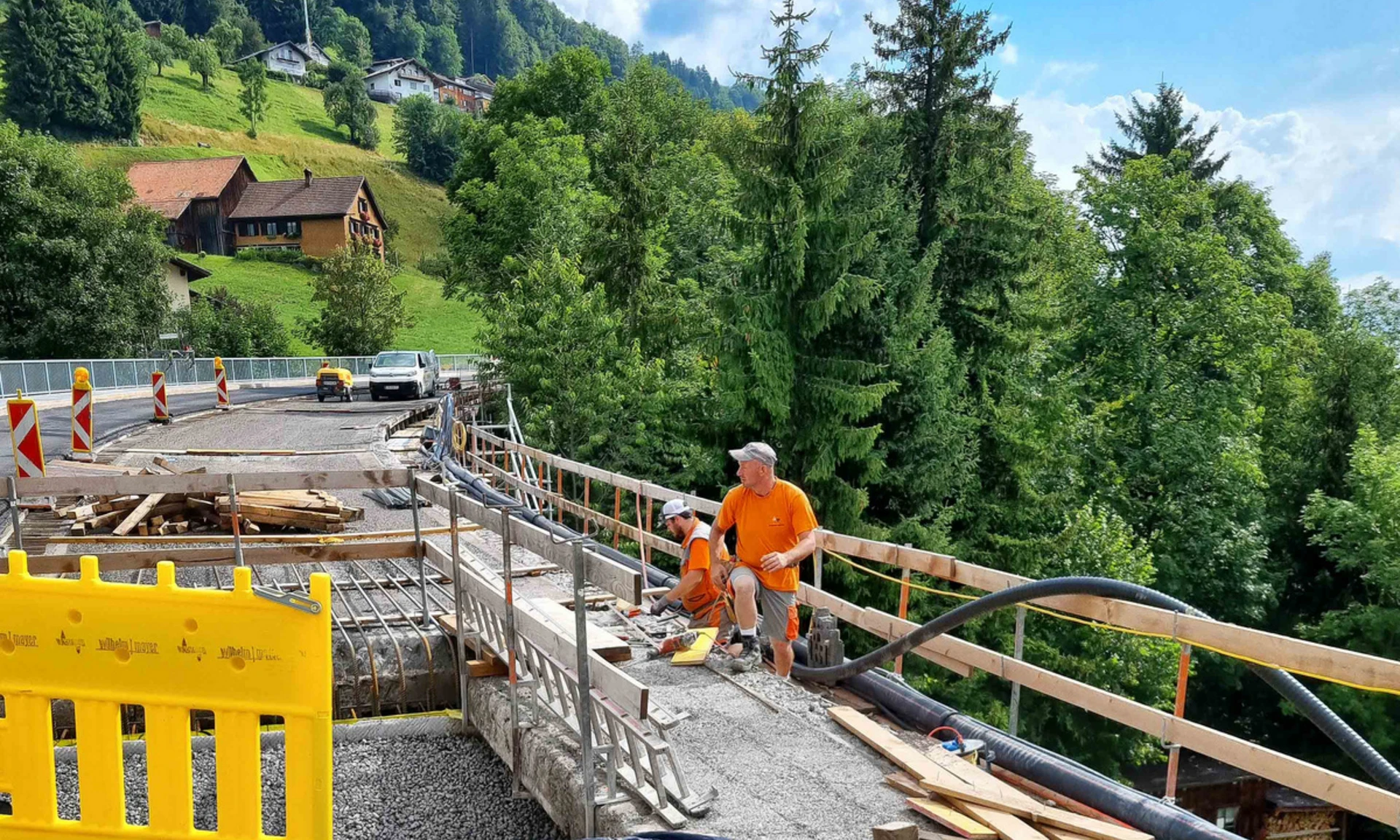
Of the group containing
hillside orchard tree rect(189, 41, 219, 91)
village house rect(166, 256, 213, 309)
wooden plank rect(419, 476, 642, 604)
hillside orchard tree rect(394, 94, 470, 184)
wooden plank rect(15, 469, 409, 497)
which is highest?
hillside orchard tree rect(189, 41, 219, 91)

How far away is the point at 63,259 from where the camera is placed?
39000 millimetres

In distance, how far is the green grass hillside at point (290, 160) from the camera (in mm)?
70188

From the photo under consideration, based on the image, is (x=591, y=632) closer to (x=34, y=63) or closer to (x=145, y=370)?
(x=145, y=370)

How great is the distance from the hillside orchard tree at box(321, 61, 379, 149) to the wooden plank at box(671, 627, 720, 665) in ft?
395

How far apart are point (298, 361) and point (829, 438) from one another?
128 feet

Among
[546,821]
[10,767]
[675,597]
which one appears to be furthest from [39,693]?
[675,597]

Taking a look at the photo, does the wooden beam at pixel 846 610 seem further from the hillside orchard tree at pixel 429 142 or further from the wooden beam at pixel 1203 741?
the hillside orchard tree at pixel 429 142

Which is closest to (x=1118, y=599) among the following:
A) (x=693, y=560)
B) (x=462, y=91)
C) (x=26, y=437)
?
(x=693, y=560)

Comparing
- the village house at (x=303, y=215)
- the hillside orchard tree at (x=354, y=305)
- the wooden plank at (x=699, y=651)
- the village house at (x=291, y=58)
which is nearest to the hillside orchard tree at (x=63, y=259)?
the hillside orchard tree at (x=354, y=305)

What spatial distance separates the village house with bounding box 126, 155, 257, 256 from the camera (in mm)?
79000

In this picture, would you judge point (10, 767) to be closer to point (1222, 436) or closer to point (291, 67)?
point (1222, 436)

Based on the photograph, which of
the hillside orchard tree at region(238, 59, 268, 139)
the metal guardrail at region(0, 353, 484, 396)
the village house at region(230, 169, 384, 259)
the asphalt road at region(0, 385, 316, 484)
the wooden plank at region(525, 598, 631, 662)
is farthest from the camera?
the hillside orchard tree at region(238, 59, 268, 139)

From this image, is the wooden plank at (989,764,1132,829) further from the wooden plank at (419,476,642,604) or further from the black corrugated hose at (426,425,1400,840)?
the wooden plank at (419,476,642,604)

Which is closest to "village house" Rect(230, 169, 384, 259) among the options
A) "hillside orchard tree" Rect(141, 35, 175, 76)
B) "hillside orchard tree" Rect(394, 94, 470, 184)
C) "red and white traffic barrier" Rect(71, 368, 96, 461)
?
"hillside orchard tree" Rect(394, 94, 470, 184)
